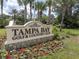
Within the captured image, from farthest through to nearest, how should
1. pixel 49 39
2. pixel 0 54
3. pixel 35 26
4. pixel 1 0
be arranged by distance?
1. pixel 1 0
2. pixel 49 39
3. pixel 35 26
4. pixel 0 54

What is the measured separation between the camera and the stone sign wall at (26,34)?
372 inches

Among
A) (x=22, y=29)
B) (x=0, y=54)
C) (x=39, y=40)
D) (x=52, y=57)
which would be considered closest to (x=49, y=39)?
(x=39, y=40)

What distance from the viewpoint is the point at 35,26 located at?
38.5 feet

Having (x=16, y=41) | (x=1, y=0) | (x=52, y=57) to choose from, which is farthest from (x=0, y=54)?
(x=1, y=0)

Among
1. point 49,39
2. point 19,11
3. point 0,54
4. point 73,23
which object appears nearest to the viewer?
point 0,54

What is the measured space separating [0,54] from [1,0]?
41.5 meters

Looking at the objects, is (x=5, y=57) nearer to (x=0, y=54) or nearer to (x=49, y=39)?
(x=0, y=54)

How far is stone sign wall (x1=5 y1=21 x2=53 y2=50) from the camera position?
31.0 ft

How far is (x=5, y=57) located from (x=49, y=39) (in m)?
9.28

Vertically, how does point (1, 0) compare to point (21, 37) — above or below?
above

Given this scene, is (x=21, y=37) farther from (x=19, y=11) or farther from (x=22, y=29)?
(x=19, y=11)

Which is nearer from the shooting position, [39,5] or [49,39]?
[49,39]

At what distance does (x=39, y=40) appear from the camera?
11953 mm

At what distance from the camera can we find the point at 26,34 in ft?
34.8
